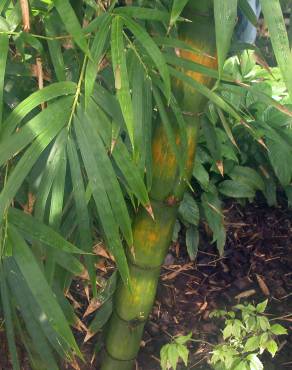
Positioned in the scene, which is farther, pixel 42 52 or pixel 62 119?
pixel 42 52

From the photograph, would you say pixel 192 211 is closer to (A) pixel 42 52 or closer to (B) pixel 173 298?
(B) pixel 173 298

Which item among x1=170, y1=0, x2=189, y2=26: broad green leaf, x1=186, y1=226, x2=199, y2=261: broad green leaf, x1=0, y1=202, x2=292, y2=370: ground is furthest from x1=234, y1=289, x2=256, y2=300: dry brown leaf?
x1=170, y1=0, x2=189, y2=26: broad green leaf

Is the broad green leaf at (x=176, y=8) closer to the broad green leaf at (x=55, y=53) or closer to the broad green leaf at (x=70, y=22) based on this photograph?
the broad green leaf at (x=70, y=22)

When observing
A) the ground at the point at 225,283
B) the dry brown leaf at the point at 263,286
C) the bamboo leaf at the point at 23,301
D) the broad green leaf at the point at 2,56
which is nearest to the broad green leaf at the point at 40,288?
the bamboo leaf at the point at 23,301

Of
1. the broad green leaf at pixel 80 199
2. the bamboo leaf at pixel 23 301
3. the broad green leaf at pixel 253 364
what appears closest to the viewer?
the broad green leaf at pixel 80 199

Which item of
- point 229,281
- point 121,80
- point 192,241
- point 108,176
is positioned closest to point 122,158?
point 108,176

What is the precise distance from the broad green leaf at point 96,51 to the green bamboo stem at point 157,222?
200 millimetres

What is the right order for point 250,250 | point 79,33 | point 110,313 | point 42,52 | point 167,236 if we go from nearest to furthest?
point 79,33 < point 42,52 < point 167,236 < point 110,313 < point 250,250

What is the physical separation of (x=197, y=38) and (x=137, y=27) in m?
0.20

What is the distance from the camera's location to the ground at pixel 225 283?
1.81 metres

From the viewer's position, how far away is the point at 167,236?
1.27 meters

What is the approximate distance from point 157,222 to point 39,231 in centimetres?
34

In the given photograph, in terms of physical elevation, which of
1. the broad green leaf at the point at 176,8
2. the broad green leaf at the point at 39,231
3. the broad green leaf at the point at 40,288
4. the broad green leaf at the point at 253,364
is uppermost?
the broad green leaf at the point at 176,8

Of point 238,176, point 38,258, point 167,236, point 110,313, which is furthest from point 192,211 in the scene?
point 38,258
